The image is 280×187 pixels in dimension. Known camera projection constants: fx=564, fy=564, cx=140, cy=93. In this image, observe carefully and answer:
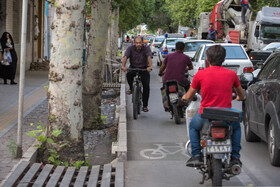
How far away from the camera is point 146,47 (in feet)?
39.6

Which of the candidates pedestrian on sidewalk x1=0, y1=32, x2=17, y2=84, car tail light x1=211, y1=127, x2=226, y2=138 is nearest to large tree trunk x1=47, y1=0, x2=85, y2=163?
car tail light x1=211, y1=127, x2=226, y2=138

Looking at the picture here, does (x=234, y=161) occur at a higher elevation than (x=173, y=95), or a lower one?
lower

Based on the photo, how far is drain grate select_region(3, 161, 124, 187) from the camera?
661 cm

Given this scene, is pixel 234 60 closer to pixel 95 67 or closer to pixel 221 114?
pixel 95 67

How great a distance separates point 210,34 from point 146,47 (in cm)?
2372

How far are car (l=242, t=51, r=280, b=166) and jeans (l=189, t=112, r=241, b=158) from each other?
1275 mm

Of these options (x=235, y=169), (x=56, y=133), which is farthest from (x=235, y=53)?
(x=235, y=169)

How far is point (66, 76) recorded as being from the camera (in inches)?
301

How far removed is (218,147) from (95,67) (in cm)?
614

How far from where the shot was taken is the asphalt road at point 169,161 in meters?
6.95

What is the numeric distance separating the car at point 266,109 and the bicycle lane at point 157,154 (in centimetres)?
91

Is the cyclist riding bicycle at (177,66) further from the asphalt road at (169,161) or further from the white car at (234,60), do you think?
the white car at (234,60)

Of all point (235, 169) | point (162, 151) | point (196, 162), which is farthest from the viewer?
point (162, 151)

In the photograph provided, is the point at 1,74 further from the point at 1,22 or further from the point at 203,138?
the point at 203,138
